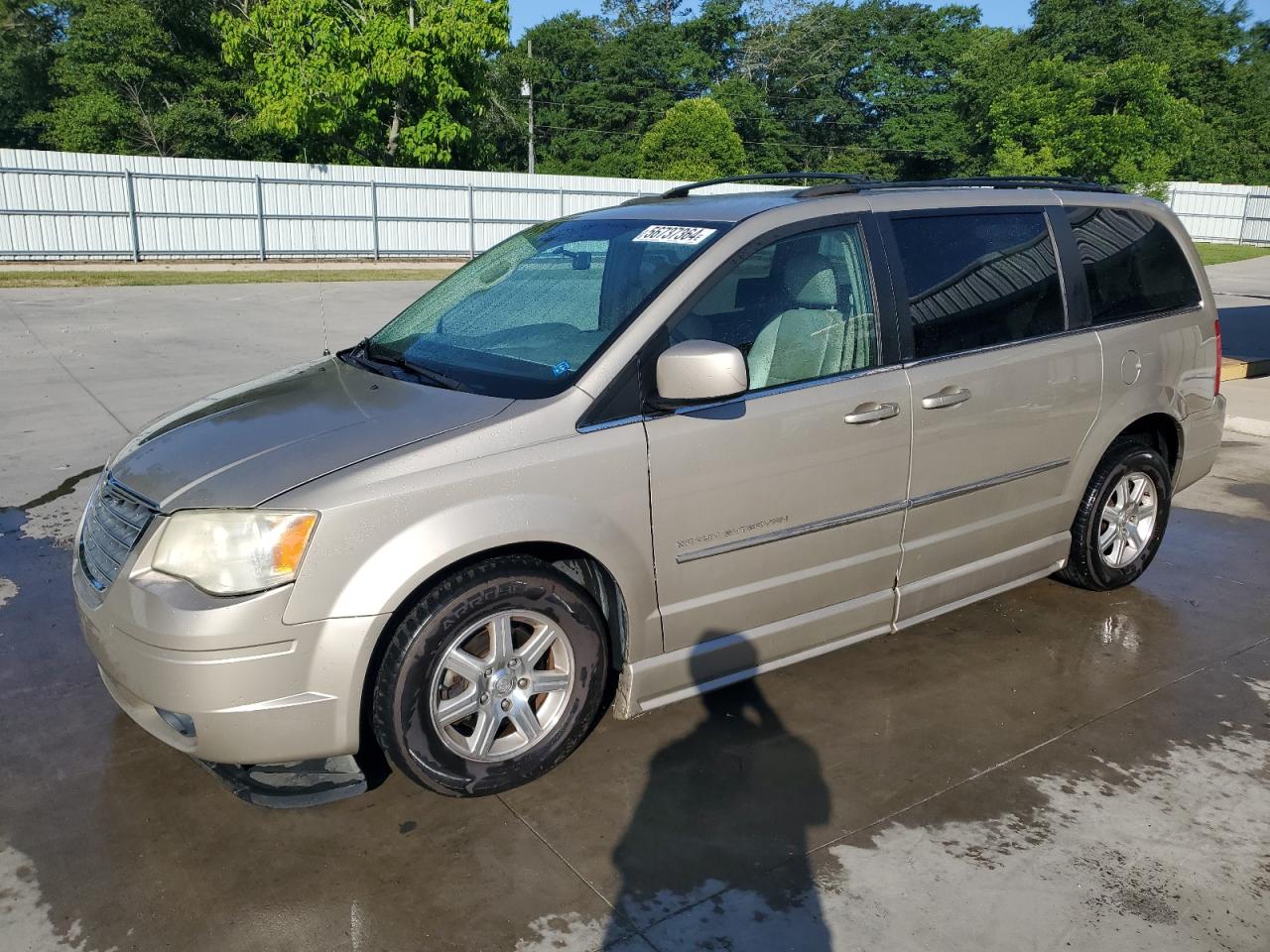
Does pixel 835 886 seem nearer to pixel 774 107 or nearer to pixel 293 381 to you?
pixel 293 381

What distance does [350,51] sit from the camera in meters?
29.9

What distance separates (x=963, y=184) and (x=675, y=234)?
147 centimetres

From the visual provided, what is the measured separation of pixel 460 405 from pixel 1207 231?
1691 inches

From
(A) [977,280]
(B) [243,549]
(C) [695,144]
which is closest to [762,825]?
(B) [243,549]

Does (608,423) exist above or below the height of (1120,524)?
above

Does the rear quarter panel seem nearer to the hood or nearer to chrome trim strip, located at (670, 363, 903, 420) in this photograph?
chrome trim strip, located at (670, 363, 903, 420)

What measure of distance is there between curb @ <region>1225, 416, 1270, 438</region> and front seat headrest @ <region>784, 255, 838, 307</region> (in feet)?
21.5

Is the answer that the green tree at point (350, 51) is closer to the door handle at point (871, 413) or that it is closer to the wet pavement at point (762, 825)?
the wet pavement at point (762, 825)

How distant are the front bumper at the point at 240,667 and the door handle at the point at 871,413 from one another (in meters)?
1.76

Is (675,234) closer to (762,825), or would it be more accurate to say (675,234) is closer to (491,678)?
(491,678)

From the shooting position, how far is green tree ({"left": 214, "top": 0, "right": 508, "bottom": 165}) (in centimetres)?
2939

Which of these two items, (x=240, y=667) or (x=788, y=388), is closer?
(x=240, y=667)

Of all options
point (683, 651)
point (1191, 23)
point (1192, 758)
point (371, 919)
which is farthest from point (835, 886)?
point (1191, 23)

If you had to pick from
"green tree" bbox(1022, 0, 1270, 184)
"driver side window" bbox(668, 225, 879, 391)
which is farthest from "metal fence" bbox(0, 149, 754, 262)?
"green tree" bbox(1022, 0, 1270, 184)
